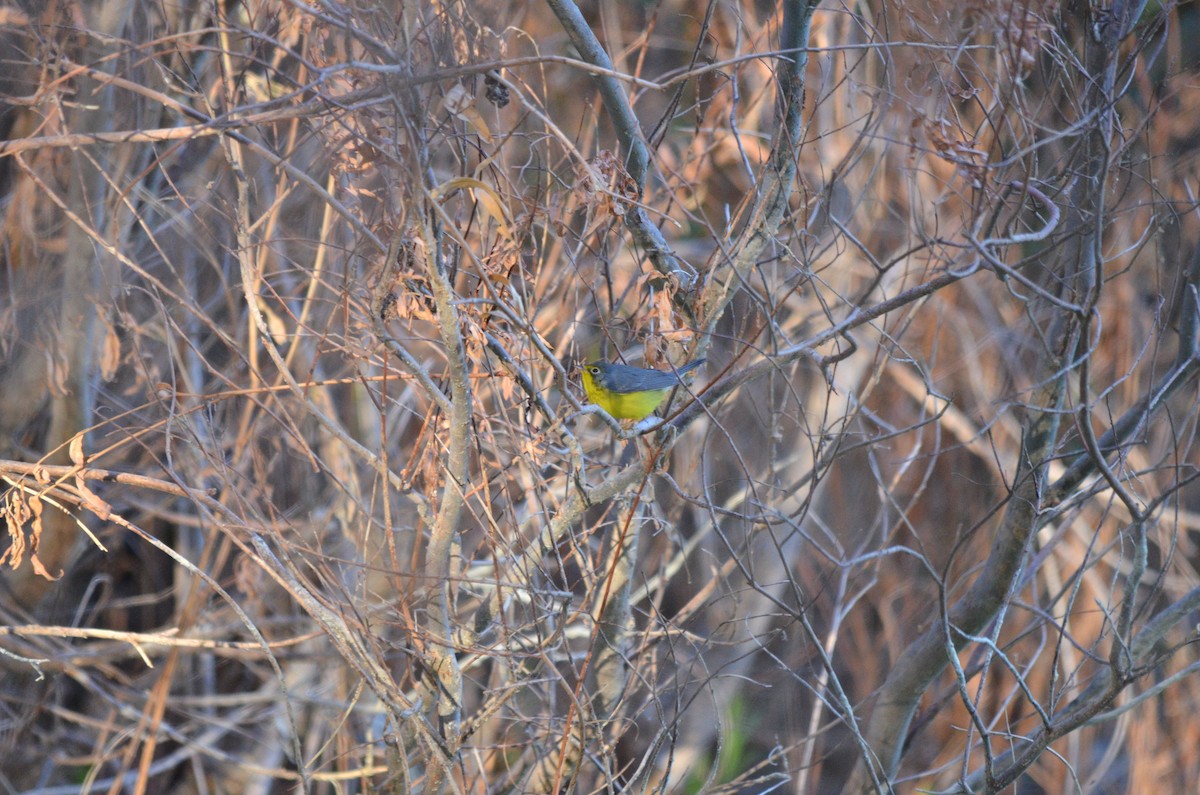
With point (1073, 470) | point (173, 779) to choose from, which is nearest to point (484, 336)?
point (1073, 470)

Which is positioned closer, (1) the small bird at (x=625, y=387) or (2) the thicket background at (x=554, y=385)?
(2) the thicket background at (x=554, y=385)

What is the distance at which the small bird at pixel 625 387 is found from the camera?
373cm

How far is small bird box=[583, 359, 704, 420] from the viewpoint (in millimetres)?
3732

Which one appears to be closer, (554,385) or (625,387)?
(554,385)

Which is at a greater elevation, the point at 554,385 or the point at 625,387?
the point at 625,387

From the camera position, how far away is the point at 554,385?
362 centimetres

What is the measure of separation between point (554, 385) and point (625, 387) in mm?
378

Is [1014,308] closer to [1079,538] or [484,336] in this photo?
[1079,538]

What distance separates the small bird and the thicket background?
257 millimetres

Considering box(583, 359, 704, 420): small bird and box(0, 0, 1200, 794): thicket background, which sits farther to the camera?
box(583, 359, 704, 420): small bird

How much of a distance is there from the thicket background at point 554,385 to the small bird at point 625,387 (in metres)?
0.26

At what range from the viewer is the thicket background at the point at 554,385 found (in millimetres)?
2539

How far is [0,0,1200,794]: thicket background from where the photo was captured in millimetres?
2539

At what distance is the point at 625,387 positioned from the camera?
388cm
